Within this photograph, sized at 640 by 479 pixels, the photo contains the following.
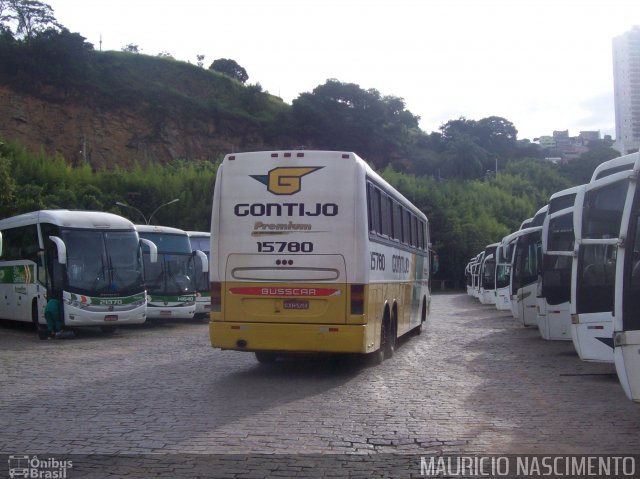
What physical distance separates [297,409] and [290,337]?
246cm

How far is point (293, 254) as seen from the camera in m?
12.4

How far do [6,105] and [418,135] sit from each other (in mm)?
59066

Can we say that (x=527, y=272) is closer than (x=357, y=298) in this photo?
No

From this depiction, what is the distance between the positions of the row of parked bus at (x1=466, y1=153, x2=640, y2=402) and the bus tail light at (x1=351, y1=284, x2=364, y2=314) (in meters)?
3.02

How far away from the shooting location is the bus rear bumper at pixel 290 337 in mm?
12164

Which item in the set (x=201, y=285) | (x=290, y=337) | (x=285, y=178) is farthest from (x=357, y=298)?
(x=201, y=285)

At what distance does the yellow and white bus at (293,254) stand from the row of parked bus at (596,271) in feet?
10.3

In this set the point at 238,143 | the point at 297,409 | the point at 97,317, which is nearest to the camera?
the point at 297,409

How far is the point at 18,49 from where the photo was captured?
2936 inches

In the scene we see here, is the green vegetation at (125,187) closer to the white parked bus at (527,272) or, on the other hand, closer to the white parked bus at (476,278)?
the white parked bus at (476,278)

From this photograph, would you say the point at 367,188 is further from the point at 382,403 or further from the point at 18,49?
the point at 18,49

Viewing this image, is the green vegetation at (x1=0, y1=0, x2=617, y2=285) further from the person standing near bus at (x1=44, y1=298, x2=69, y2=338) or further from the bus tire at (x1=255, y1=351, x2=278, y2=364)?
the bus tire at (x1=255, y1=351, x2=278, y2=364)

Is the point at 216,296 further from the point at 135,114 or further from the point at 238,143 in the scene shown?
the point at 238,143

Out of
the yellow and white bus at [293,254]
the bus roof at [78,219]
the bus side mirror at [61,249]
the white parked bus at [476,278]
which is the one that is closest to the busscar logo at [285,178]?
the yellow and white bus at [293,254]
